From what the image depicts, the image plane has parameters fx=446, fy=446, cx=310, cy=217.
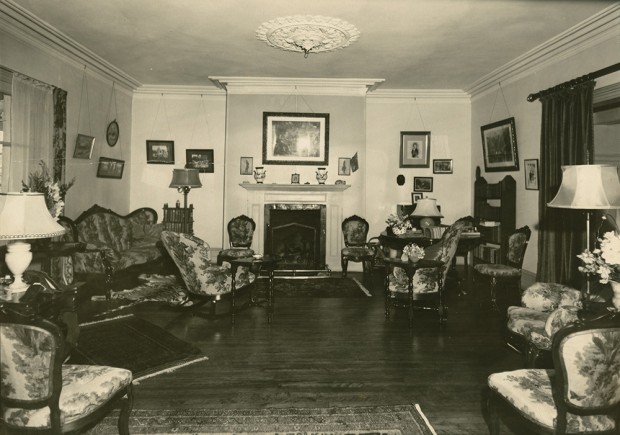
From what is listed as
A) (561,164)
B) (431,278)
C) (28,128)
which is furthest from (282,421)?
(28,128)

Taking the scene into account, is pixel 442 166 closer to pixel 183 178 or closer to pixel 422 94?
pixel 422 94

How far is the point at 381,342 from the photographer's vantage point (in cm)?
425

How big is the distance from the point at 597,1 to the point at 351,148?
4321 mm

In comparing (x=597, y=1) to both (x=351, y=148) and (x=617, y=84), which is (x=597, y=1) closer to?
(x=617, y=84)

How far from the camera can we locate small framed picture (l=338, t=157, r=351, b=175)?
810 cm

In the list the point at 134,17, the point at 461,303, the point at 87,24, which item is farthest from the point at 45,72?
the point at 461,303

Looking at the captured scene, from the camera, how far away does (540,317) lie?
3393 mm

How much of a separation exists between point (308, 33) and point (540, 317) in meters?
3.91

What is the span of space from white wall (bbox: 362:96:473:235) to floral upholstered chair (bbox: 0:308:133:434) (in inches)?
271

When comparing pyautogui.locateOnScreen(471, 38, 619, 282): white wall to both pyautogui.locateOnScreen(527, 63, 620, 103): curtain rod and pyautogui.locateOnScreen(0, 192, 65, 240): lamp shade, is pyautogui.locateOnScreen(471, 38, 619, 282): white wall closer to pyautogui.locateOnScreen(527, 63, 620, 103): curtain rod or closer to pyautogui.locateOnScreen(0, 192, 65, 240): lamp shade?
pyautogui.locateOnScreen(527, 63, 620, 103): curtain rod

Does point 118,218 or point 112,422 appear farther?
point 118,218

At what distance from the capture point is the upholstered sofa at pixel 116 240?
6035 mm

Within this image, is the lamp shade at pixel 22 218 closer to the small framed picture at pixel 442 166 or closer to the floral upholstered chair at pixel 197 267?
the floral upholstered chair at pixel 197 267

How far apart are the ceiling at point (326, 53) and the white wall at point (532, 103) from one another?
0.41 metres
